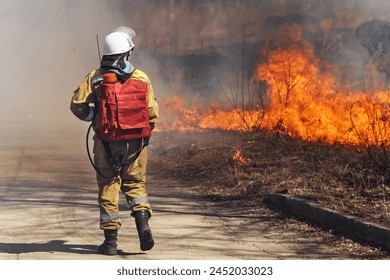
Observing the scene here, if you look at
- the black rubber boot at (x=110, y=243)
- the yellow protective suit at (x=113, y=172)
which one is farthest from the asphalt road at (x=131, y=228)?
the yellow protective suit at (x=113, y=172)

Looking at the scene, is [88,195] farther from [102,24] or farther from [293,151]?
[102,24]

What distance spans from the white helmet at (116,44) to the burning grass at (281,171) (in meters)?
2.88

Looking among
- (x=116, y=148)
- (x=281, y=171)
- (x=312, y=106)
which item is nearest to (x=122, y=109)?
(x=116, y=148)

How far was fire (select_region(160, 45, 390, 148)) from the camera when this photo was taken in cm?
1281

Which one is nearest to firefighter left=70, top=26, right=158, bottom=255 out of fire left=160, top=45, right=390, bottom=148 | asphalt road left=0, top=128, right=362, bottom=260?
asphalt road left=0, top=128, right=362, bottom=260

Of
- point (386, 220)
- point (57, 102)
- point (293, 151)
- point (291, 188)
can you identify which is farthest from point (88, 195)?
point (57, 102)

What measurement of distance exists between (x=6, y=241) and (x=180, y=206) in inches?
110

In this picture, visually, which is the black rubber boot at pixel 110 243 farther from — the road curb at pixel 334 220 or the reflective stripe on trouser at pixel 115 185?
the road curb at pixel 334 220

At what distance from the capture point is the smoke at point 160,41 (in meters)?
16.8

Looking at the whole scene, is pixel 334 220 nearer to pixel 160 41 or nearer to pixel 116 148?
pixel 116 148

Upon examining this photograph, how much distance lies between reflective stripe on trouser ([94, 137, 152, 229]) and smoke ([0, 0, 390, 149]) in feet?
30.7

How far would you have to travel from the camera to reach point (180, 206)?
33.6ft

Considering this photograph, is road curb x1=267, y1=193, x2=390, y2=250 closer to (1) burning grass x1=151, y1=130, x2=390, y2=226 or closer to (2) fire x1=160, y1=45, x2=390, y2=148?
(1) burning grass x1=151, y1=130, x2=390, y2=226

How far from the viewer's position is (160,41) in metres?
Result: 21.5
